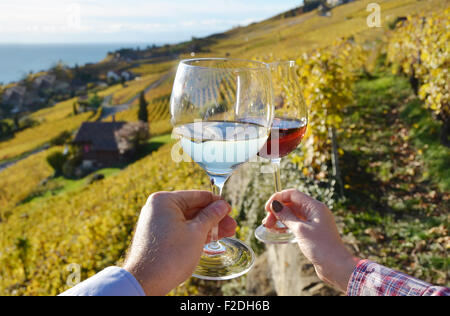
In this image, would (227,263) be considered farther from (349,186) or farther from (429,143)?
(429,143)

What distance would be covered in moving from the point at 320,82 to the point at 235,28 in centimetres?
5960

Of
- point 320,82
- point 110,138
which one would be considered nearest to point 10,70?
point 110,138

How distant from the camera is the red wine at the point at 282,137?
1.63 meters

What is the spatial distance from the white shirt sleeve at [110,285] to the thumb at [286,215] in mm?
678

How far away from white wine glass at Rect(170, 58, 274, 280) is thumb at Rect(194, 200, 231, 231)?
182mm

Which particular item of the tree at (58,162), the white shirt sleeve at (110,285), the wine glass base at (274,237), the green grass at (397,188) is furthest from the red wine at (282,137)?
the tree at (58,162)

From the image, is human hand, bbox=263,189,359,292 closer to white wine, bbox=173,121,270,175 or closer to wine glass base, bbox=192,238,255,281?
wine glass base, bbox=192,238,255,281

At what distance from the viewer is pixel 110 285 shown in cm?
107

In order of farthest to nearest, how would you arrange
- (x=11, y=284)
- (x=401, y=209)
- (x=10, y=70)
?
(x=10, y=70)
(x=11, y=284)
(x=401, y=209)

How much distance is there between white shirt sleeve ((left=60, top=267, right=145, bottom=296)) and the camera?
3.44 ft

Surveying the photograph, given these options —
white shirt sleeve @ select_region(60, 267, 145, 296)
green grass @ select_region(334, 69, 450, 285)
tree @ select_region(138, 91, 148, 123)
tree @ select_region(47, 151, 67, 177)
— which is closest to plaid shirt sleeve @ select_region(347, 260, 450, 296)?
white shirt sleeve @ select_region(60, 267, 145, 296)

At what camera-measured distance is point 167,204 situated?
4.45ft

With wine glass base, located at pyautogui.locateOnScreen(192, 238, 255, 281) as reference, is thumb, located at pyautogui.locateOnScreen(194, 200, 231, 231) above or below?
above
